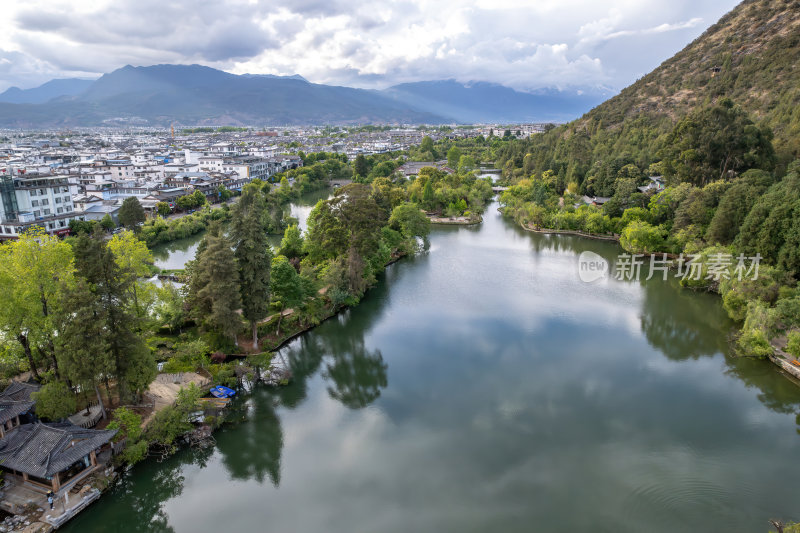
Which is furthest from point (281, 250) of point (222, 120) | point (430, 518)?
point (222, 120)

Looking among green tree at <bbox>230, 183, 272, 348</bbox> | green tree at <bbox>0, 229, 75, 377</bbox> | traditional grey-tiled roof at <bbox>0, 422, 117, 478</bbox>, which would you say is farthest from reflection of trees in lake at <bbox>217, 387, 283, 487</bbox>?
green tree at <bbox>0, 229, 75, 377</bbox>

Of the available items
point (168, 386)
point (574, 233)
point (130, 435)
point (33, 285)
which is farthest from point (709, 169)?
point (33, 285)

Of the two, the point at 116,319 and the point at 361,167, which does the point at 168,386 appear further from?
the point at 361,167

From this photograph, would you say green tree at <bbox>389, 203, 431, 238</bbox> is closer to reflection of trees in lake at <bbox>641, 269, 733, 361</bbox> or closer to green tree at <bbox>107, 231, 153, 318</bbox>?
reflection of trees in lake at <bbox>641, 269, 733, 361</bbox>

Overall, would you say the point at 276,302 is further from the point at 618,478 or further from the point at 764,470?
the point at 764,470

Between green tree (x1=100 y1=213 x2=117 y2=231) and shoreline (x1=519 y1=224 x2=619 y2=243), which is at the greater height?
green tree (x1=100 y1=213 x2=117 y2=231)
